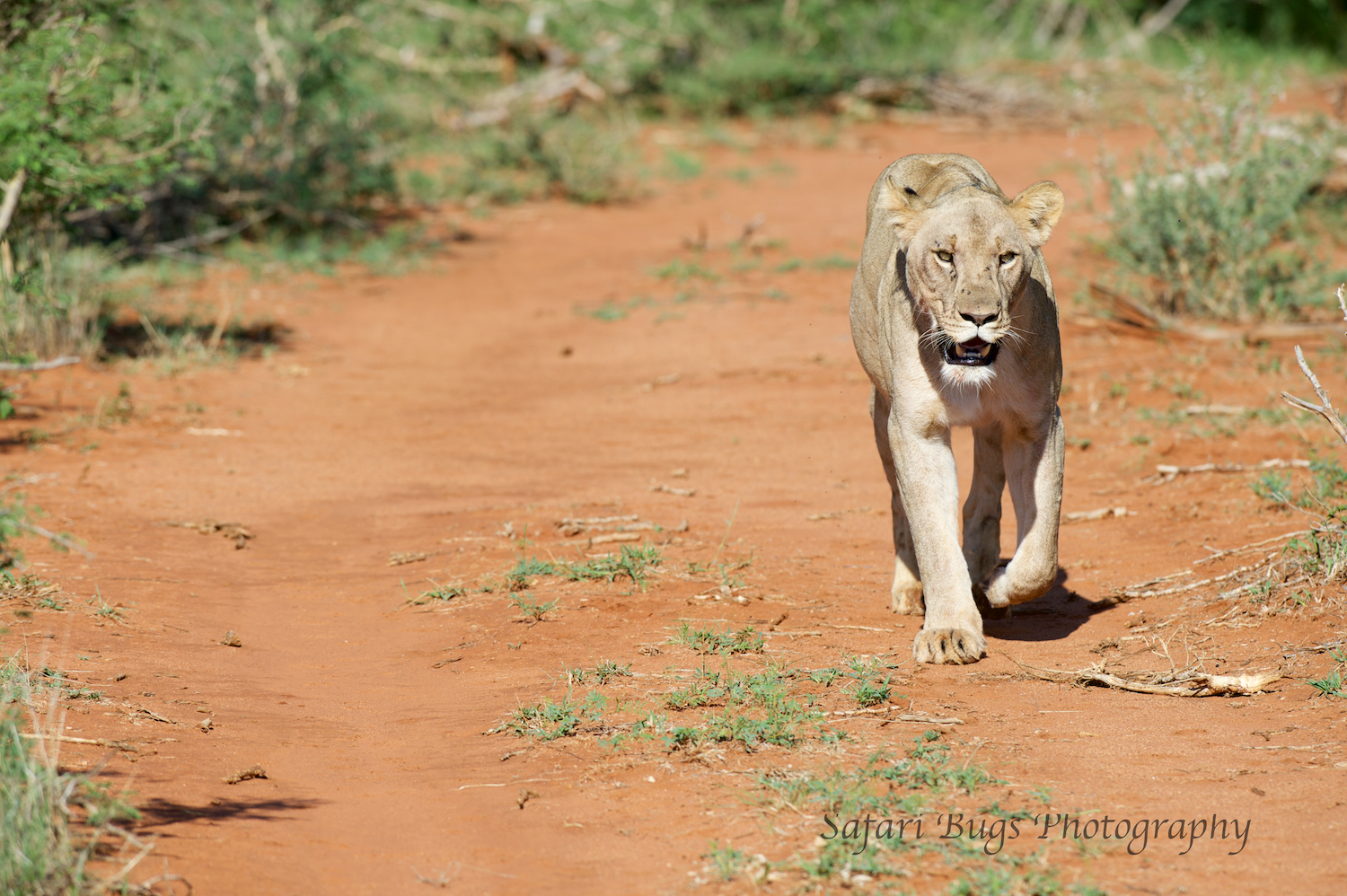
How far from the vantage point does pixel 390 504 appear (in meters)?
7.67

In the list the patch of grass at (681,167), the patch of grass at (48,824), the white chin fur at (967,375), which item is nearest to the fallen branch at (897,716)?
the white chin fur at (967,375)

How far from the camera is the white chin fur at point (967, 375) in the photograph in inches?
184

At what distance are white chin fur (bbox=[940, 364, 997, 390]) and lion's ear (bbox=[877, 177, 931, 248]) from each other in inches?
21.0

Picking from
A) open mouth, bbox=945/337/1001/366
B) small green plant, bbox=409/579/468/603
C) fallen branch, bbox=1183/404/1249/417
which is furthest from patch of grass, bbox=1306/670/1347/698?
fallen branch, bbox=1183/404/1249/417

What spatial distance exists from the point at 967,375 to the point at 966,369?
2cm

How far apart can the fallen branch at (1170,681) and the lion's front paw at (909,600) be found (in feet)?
2.92

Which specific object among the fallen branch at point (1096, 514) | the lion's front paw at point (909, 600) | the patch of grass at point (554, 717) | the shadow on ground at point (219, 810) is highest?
the shadow on ground at point (219, 810)

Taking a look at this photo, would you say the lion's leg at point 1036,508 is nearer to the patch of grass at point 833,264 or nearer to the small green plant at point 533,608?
the small green plant at point 533,608

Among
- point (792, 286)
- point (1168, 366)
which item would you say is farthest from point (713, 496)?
point (792, 286)

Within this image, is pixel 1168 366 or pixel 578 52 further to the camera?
pixel 578 52

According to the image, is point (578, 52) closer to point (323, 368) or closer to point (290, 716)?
point (323, 368)

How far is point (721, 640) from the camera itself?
16.8 feet

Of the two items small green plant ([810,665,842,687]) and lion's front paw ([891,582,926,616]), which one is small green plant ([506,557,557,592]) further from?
small green plant ([810,665,842,687])

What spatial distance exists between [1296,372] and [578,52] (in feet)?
45.1
